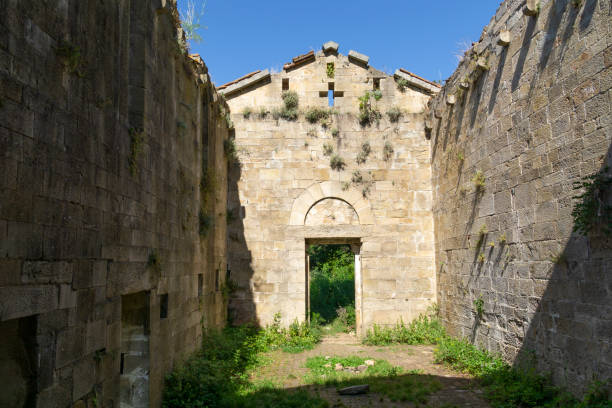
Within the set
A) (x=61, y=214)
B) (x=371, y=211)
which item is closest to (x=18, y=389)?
(x=61, y=214)

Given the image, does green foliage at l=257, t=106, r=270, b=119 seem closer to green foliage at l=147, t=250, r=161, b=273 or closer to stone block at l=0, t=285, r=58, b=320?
green foliage at l=147, t=250, r=161, b=273

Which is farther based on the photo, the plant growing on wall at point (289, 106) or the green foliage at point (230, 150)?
the plant growing on wall at point (289, 106)

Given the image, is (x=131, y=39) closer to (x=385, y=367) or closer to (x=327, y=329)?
(x=385, y=367)

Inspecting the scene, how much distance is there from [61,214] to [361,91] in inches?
370

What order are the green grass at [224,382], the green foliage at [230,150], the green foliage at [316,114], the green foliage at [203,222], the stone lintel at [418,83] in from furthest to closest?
the stone lintel at [418,83] → the green foliage at [316,114] → the green foliage at [230,150] → the green foliage at [203,222] → the green grass at [224,382]

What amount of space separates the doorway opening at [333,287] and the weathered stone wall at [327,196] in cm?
59

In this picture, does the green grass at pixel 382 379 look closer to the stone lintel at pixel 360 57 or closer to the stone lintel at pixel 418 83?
the stone lintel at pixel 418 83

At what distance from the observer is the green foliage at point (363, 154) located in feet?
38.4

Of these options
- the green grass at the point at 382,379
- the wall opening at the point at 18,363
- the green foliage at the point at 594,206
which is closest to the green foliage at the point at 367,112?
the green grass at the point at 382,379

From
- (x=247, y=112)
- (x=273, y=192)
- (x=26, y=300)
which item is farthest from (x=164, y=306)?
(x=247, y=112)

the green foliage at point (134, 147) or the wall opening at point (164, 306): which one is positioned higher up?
the green foliage at point (134, 147)

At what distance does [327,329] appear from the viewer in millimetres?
12680

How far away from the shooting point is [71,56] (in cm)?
395

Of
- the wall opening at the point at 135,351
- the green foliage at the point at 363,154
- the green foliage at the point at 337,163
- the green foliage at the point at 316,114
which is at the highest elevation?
the green foliage at the point at 316,114
